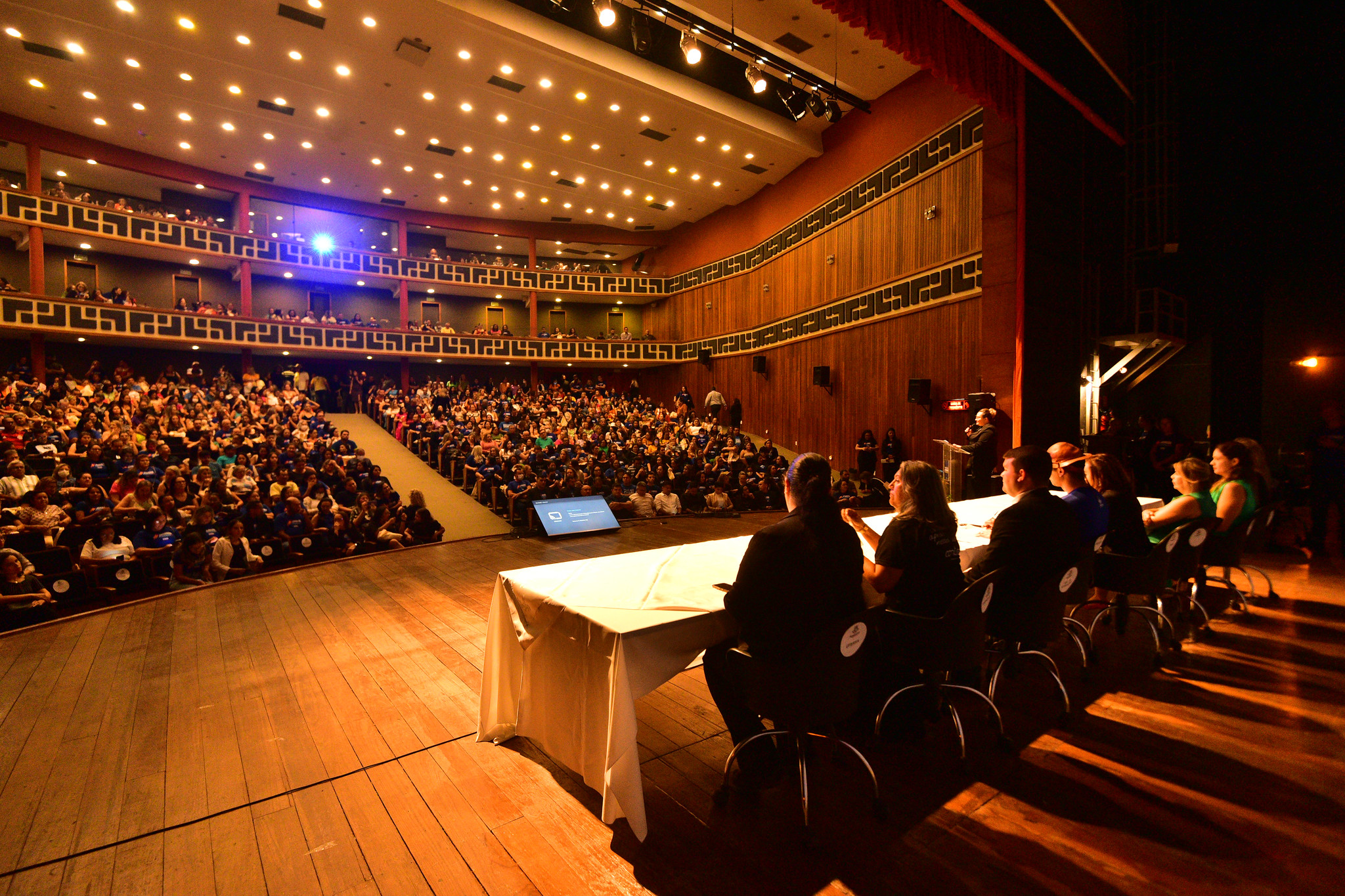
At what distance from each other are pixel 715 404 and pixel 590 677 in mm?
13888

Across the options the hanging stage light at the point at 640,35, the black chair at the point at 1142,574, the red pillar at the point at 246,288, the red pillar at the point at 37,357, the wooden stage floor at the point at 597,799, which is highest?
the hanging stage light at the point at 640,35

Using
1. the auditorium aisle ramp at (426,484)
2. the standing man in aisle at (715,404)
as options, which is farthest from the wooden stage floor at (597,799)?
the standing man in aisle at (715,404)

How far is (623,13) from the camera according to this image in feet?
30.6

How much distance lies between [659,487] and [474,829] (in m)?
7.29

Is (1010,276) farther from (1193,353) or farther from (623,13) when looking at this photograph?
(623,13)

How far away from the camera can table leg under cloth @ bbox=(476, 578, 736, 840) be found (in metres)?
1.77

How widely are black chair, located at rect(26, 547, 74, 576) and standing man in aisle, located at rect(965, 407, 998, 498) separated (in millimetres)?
7594

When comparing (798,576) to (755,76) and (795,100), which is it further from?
(795,100)

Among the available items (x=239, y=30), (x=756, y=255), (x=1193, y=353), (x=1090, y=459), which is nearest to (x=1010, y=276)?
(x=1193, y=353)

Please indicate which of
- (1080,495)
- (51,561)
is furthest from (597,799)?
(51,561)

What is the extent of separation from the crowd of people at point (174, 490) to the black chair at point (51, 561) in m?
0.14

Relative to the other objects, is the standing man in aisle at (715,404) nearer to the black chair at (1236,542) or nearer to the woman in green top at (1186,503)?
the black chair at (1236,542)

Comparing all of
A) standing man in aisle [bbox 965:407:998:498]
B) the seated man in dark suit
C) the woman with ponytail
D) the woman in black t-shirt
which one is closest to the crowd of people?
the woman with ponytail

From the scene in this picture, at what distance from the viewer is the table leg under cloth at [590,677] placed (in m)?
1.77
